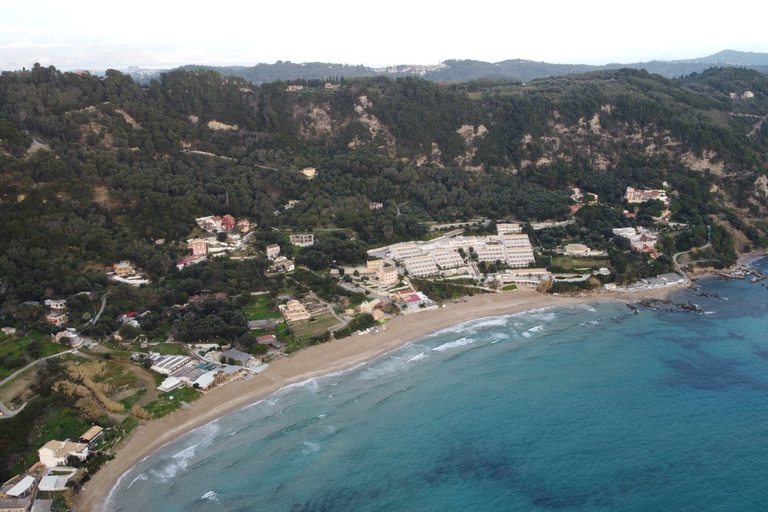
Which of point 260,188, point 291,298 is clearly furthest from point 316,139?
point 291,298

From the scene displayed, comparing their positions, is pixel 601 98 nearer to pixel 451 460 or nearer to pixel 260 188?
pixel 260 188

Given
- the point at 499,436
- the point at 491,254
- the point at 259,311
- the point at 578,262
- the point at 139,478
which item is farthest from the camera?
the point at 491,254

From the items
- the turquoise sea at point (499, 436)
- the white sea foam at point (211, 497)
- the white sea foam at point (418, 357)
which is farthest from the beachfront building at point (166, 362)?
the white sea foam at point (418, 357)

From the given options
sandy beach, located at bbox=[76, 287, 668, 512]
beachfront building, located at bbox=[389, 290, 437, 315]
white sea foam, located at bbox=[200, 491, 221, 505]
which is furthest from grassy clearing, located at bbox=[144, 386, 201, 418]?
beachfront building, located at bbox=[389, 290, 437, 315]

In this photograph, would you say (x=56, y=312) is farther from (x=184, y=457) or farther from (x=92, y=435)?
(x=184, y=457)

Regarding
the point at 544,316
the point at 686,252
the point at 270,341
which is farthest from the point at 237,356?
the point at 686,252
